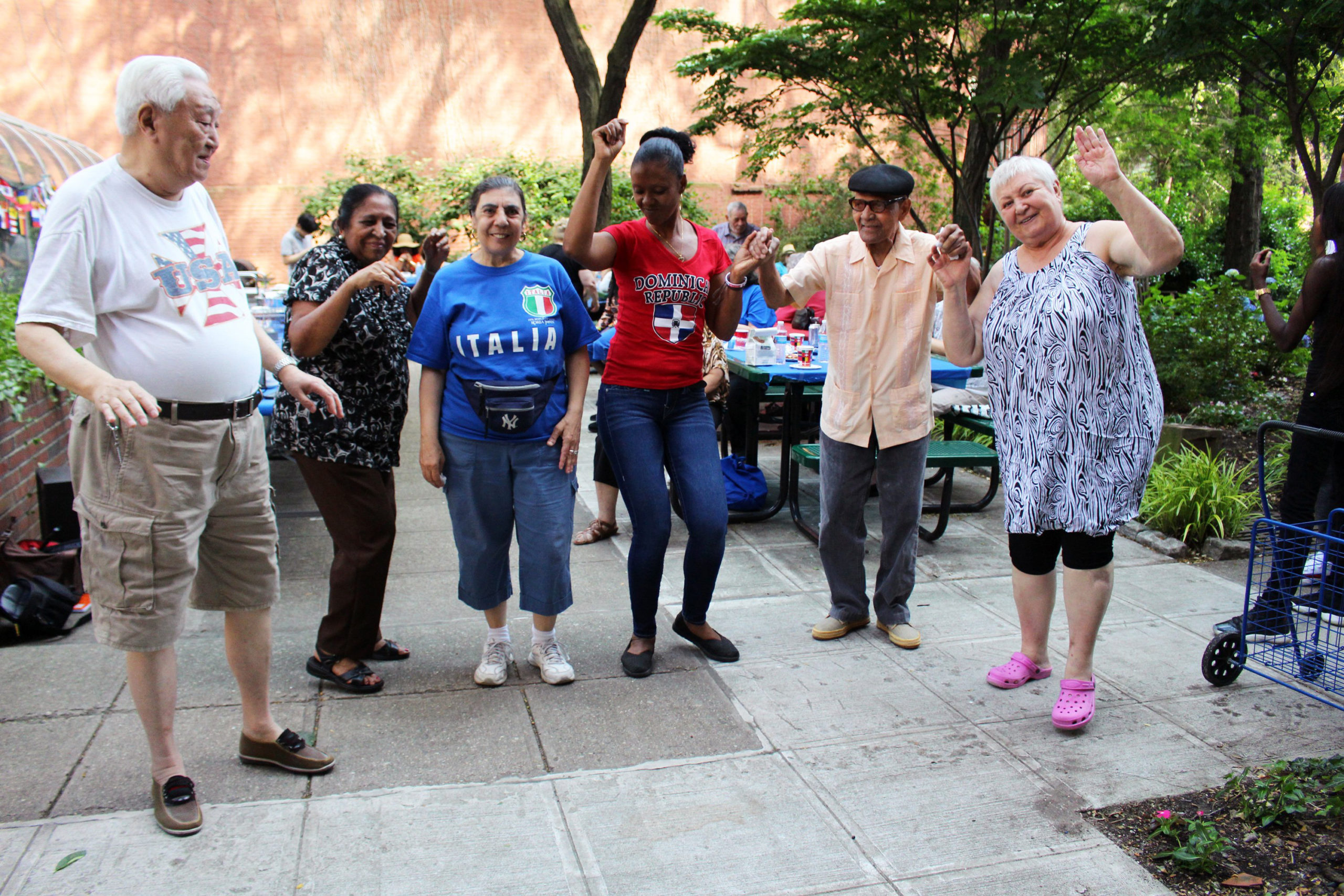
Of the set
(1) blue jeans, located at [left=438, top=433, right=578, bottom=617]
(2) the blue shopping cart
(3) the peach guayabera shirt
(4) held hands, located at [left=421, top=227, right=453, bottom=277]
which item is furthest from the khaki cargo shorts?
(2) the blue shopping cart

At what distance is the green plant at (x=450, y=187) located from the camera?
1803cm

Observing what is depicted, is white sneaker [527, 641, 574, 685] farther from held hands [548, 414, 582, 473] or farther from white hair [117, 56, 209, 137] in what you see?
white hair [117, 56, 209, 137]

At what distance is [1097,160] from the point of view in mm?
3004

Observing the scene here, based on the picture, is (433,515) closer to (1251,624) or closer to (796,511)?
(796,511)

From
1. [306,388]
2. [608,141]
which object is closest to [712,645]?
[306,388]

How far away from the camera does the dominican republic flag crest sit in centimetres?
362

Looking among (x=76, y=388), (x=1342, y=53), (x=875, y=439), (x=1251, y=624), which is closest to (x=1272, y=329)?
(x=1251, y=624)

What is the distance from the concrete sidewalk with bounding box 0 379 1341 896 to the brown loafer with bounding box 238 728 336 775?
0.13 feet

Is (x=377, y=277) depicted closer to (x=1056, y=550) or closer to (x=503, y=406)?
(x=503, y=406)

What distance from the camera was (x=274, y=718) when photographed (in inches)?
132

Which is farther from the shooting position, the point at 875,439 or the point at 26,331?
the point at 875,439

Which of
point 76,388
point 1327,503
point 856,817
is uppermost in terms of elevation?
point 76,388

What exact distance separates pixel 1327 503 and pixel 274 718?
165 inches

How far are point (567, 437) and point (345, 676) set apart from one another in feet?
3.93
